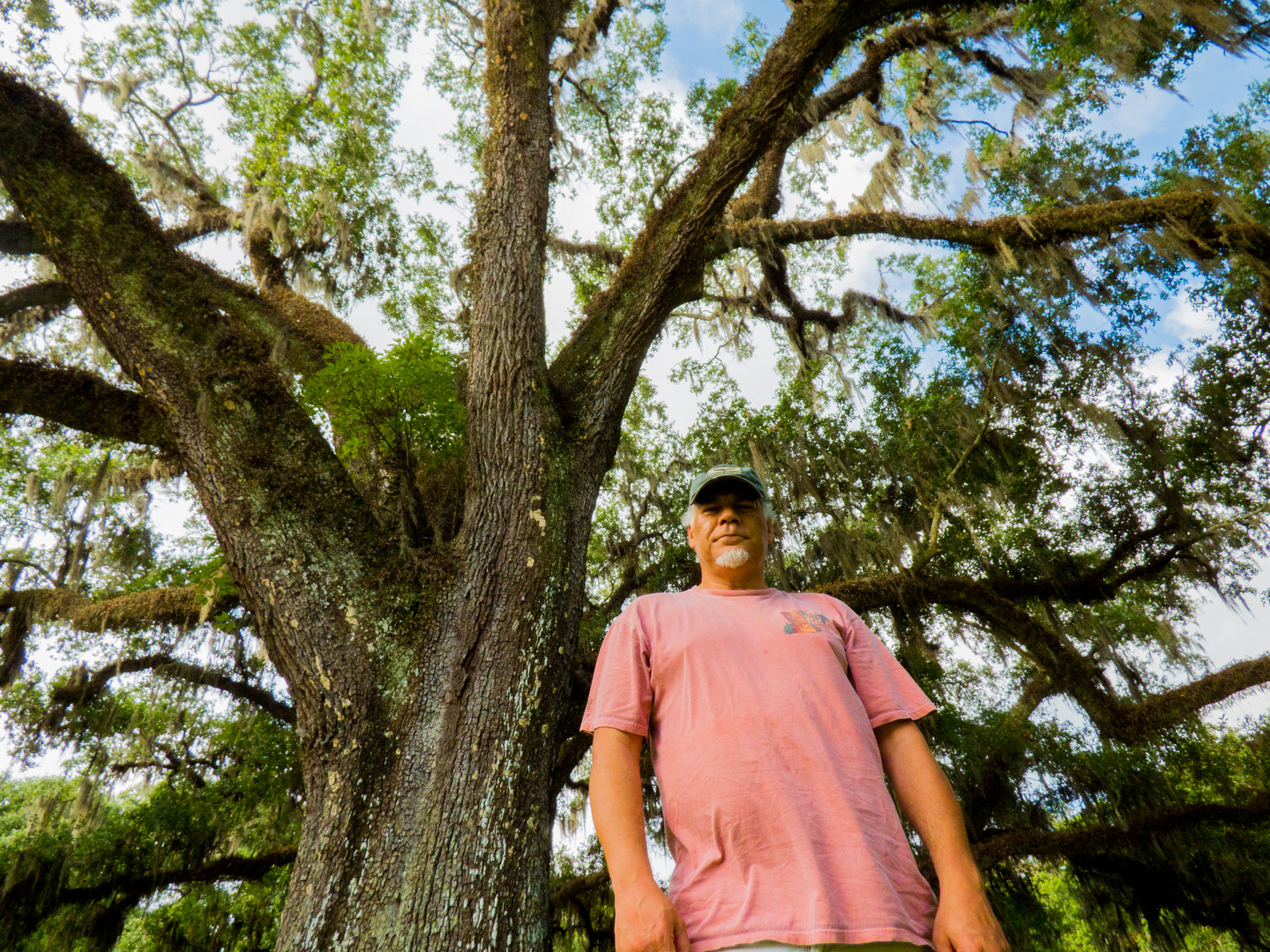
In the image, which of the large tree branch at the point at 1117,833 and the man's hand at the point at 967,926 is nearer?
the man's hand at the point at 967,926

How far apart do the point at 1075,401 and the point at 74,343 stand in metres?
13.2

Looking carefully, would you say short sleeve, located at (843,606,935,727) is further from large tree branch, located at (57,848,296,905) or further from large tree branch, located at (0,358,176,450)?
large tree branch, located at (57,848,296,905)

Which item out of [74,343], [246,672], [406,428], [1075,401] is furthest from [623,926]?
[74,343]

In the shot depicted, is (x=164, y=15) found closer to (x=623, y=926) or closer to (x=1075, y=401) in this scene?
(x=623, y=926)

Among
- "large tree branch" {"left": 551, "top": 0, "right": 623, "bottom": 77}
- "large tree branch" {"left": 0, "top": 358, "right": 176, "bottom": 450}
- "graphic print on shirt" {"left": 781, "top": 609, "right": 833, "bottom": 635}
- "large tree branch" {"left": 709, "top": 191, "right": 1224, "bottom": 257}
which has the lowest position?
"graphic print on shirt" {"left": 781, "top": 609, "right": 833, "bottom": 635}

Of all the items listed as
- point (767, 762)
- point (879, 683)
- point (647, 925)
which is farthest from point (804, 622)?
point (647, 925)

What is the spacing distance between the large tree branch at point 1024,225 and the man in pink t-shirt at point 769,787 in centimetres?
505

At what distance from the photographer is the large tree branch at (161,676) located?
6906 mm

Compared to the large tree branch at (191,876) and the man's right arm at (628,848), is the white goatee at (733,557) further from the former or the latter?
the large tree branch at (191,876)

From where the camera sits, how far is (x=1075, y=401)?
805 centimetres

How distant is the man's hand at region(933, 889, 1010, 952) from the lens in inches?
50.2

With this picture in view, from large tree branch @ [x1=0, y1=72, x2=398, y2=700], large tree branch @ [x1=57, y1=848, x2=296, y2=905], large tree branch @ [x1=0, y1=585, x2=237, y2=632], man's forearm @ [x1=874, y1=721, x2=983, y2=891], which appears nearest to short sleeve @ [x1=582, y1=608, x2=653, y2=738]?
man's forearm @ [x1=874, y1=721, x2=983, y2=891]

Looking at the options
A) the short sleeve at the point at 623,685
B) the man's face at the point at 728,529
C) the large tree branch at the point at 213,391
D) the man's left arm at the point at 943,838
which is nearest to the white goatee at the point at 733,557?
the man's face at the point at 728,529

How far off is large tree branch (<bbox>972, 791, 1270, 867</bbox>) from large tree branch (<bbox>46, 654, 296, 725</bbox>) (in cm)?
822
